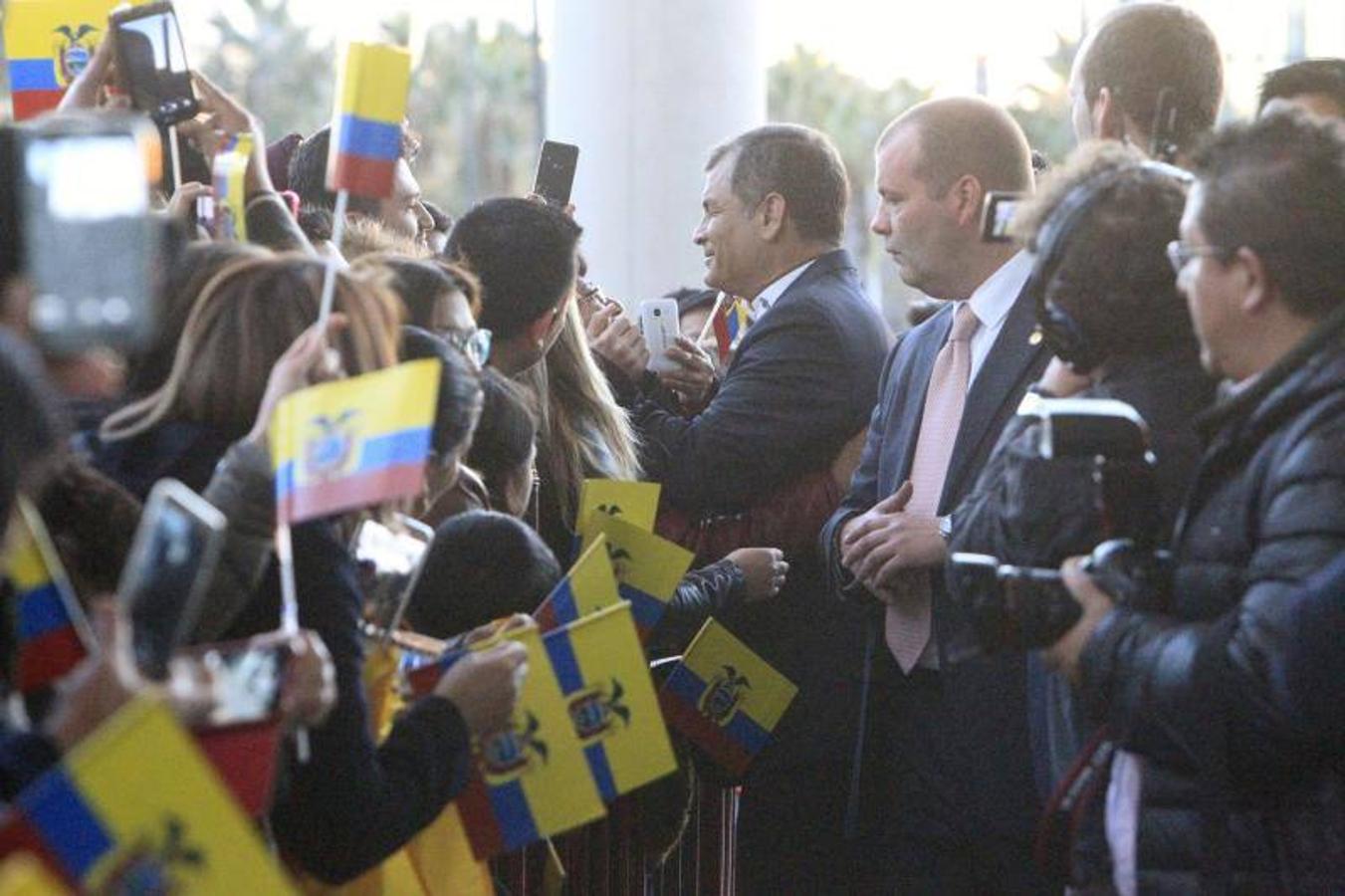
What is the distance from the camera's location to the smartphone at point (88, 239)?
5.64 feet

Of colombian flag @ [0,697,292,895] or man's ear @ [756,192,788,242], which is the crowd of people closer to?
colombian flag @ [0,697,292,895]

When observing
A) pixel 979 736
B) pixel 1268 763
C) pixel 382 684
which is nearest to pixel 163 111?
pixel 382 684

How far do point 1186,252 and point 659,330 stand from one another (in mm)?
2494

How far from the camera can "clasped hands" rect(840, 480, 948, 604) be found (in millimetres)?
3922

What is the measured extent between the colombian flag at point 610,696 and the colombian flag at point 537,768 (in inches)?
0.7

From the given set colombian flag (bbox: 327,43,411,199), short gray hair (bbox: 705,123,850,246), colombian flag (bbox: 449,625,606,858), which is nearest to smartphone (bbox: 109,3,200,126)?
colombian flag (bbox: 327,43,411,199)

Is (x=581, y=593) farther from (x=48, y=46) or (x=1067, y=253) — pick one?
(x=48, y=46)

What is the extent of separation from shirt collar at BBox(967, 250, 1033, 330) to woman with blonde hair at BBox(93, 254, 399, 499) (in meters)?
1.66

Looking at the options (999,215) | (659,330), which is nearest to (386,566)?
(999,215)

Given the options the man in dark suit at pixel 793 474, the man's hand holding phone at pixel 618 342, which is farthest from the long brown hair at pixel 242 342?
the man's hand holding phone at pixel 618 342

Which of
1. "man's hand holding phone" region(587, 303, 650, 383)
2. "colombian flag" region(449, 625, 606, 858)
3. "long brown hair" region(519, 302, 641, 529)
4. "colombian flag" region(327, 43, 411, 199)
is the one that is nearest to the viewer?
"colombian flag" region(327, 43, 411, 199)

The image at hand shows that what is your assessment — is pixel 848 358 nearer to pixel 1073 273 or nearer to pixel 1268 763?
pixel 1073 273

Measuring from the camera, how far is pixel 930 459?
13.4 ft

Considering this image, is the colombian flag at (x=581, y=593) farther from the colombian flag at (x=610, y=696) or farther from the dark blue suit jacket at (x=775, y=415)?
the dark blue suit jacket at (x=775, y=415)
